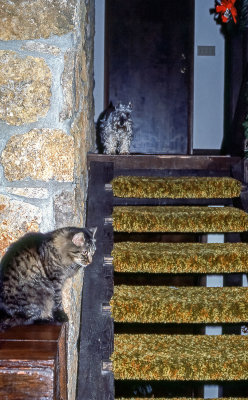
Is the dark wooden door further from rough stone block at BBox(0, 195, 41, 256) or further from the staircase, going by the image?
rough stone block at BBox(0, 195, 41, 256)

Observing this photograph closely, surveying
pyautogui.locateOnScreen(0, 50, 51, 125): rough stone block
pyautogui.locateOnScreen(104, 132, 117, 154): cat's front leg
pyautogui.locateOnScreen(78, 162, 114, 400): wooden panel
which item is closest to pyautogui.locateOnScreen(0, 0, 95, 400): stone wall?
pyautogui.locateOnScreen(0, 50, 51, 125): rough stone block

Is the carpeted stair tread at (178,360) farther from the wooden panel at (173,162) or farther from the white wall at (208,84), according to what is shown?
the white wall at (208,84)

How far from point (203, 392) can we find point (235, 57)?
3420 mm

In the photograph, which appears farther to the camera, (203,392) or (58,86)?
(203,392)

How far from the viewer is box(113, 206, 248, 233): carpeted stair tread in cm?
224

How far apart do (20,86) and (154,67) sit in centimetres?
301

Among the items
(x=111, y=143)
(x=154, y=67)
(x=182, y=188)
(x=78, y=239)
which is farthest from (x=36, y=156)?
(x=154, y=67)

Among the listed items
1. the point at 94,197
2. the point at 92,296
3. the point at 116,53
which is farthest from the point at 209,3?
the point at 92,296

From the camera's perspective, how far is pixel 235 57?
4223 millimetres

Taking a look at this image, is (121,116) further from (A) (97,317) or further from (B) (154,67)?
(A) (97,317)

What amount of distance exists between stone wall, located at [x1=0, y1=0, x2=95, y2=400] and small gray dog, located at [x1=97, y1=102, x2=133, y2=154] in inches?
51.6

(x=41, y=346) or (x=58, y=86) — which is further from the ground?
(x=58, y=86)

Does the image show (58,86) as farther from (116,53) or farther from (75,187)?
(116,53)

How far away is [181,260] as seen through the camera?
2.04 metres
